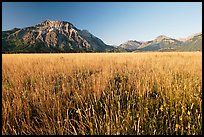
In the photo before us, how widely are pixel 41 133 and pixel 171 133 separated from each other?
67.0 inches

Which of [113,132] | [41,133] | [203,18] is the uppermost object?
[203,18]

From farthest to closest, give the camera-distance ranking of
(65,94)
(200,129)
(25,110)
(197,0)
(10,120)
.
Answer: (65,94)
(25,110)
(10,120)
(197,0)
(200,129)

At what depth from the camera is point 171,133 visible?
2402 mm

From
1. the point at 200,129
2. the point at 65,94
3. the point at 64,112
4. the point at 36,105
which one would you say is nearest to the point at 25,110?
the point at 36,105

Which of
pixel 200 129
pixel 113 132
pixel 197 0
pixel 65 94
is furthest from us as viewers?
pixel 65 94

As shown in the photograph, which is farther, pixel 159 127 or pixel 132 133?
pixel 159 127

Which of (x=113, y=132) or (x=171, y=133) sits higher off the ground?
(x=113, y=132)

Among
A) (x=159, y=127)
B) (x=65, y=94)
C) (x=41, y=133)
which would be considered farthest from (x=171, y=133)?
(x=65, y=94)

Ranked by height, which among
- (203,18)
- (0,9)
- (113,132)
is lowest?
(113,132)

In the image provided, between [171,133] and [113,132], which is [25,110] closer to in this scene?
[113,132]

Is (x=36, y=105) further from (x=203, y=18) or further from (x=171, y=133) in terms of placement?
(x=203, y=18)

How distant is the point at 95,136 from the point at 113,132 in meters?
0.21

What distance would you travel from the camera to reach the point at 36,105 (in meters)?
3.36

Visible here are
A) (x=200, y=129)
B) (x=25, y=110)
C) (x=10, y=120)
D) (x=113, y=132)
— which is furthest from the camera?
(x=25, y=110)
